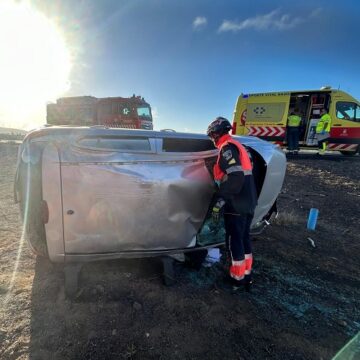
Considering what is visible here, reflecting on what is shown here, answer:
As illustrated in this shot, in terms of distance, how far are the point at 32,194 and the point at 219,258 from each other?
2.11 meters

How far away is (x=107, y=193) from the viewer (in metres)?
2.54

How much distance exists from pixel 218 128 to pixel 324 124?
1037cm

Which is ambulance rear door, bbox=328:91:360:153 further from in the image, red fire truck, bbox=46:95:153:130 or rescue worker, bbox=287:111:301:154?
red fire truck, bbox=46:95:153:130

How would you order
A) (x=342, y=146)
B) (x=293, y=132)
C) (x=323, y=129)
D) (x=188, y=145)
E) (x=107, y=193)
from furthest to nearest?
(x=293, y=132), (x=342, y=146), (x=323, y=129), (x=188, y=145), (x=107, y=193)

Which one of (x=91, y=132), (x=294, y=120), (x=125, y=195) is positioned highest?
(x=294, y=120)

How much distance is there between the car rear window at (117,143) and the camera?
2.61 metres

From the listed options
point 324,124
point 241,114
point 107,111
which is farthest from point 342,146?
point 107,111

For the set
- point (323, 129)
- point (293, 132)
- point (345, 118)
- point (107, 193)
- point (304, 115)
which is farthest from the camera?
point (304, 115)

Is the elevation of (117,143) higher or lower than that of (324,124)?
lower

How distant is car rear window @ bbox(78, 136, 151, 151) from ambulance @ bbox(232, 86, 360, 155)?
11.1 m

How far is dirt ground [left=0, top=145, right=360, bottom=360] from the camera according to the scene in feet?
7.12

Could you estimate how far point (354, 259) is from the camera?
12.8ft

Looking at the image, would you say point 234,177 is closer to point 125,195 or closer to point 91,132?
point 125,195

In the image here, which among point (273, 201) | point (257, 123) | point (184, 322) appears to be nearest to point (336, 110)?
point (257, 123)
